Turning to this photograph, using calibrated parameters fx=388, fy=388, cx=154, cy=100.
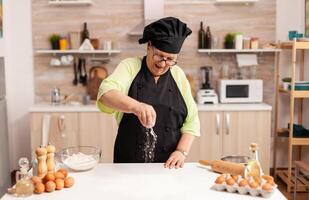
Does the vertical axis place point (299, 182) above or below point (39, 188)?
below

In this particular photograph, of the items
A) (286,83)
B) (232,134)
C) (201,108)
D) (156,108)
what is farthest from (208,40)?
(156,108)

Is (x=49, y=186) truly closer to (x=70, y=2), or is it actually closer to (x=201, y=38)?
(x=70, y=2)

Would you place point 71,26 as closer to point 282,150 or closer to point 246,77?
point 246,77

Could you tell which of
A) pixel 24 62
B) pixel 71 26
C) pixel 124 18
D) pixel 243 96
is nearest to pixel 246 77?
pixel 243 96

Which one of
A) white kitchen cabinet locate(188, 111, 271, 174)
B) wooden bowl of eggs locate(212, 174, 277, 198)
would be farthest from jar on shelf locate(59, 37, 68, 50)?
wooden bowl of eggs locate(212, 174, 277, 198)

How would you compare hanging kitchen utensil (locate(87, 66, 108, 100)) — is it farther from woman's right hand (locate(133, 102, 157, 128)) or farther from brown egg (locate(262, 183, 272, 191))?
brown egg (locate(262, 183, 272, 191))

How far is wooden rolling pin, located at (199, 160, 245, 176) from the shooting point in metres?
1.70

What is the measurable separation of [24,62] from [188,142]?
2.96 meters

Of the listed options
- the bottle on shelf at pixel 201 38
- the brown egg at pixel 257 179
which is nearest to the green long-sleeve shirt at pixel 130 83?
the brown egg at pixel 257 179

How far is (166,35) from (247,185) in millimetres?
785

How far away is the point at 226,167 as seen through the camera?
1783mm

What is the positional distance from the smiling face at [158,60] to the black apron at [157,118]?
0.05 meters

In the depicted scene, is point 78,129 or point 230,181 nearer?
point 230,181

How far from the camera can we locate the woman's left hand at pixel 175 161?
1944mm
